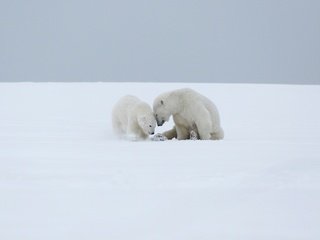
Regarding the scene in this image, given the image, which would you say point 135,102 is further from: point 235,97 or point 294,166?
point 235,97

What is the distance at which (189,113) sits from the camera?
641 cm

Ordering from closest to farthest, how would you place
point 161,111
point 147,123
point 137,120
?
1. point 147,123
2. point 137,120
3. point 161,111

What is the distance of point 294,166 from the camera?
3275 mm

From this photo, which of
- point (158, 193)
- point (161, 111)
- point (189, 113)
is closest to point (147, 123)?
point (161, 111)

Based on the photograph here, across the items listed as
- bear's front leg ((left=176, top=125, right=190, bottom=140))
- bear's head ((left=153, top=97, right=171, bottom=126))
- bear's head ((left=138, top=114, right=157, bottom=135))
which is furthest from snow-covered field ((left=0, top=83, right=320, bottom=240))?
bear's front leg ((left=176, top=125, right=190, bottom=140))

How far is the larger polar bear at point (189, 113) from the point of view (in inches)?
249

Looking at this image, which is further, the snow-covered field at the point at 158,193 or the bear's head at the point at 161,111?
the bear's head at the point at 161,111

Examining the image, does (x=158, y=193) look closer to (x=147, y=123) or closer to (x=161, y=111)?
(x=147, y=123)

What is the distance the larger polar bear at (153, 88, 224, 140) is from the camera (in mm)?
6320

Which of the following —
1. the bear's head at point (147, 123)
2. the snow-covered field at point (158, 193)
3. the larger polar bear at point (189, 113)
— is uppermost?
the larger polar bear at point (189, 113)

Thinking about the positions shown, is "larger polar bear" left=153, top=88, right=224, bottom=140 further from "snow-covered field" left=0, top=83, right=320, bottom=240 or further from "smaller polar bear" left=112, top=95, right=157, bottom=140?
"snow-covered field" left=0, top=83, right=320, bottom=240

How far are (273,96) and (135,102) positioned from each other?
1022 cm

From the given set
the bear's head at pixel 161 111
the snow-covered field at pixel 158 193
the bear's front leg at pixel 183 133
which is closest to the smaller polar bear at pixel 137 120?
the bear's head at pixel 161 111

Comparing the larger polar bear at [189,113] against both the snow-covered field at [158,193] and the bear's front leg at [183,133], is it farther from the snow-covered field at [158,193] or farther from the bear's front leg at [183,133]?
the snow-covered field at [158,193]
